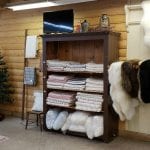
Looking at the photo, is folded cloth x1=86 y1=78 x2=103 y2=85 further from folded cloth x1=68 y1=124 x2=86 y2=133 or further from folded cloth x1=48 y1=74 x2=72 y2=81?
folded cloth x1=68 y1=124 x2=86 y2=133

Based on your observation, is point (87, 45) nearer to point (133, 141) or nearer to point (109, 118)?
point (109, 118)

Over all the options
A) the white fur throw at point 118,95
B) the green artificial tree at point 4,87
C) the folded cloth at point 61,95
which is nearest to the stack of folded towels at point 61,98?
the folded cloth at point 61,95

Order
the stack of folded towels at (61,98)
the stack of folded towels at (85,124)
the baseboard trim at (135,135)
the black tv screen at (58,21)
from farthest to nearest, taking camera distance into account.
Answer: the black tv screen at (58,21)
the stack of folded towels at (61,98)
the baseboard trim at (135,135)
the stack of folded towels at (85,124)

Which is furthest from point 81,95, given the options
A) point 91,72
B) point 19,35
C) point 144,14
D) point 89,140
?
point 19,35

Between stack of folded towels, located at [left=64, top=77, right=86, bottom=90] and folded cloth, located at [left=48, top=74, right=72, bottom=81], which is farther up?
folded cloth, located at [left=48, top=74, right=72, bottom=81]

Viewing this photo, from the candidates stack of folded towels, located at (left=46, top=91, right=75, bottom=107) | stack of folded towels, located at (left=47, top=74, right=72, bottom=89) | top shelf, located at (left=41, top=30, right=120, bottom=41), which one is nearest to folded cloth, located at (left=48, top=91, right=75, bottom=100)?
stack of folded towels, located at (left=46, top=91, right=75, bottom=107)

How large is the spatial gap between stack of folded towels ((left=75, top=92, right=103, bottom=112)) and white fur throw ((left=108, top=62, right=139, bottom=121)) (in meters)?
0.25

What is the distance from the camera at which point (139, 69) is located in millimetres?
4090

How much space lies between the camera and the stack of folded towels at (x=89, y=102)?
175 inches

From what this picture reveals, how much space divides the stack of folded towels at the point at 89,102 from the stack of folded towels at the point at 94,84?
0.33 feet

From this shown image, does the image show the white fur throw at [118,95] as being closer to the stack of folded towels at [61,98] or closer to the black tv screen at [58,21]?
the stack of folded towels at [61,98]

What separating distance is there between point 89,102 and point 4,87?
87.3 inches

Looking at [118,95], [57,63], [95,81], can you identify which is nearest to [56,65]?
[57,63]

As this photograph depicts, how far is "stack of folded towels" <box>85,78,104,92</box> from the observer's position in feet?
14.6
